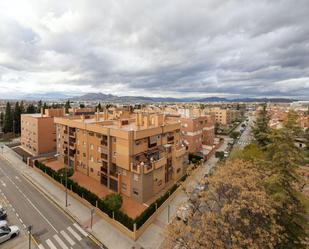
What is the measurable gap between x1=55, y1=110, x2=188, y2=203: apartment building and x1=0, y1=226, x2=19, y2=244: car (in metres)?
12.2

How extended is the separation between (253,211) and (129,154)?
17156 millimetres

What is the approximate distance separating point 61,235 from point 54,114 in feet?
116

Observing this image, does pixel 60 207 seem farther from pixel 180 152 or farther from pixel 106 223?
pixel 180 152

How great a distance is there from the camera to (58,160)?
41.9 m

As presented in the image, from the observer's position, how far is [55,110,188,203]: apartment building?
2598 cm

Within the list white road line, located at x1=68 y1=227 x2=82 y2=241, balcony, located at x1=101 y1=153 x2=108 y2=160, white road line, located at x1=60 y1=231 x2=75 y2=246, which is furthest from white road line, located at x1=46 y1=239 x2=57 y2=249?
balcony, located at x1=101 y1=153 x2=108 y2=160

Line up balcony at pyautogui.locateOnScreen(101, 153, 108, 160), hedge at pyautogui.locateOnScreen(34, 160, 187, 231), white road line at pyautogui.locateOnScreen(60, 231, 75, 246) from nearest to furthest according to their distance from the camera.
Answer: white road line at pyautogui.locateOnScreen(60, 231, 75, 246)
hedge at pyautogui.locateOnScreen(34, 160, 187, 231)
balcony at pyautogui.locateOnScreen(101, 153, 108, 160)

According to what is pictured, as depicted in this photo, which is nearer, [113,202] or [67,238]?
[67,238]

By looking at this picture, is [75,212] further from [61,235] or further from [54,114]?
[54,114]

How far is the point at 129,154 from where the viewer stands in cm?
2562

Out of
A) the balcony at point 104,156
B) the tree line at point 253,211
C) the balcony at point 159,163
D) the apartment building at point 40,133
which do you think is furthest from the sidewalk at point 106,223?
the apartment building at point 40,133

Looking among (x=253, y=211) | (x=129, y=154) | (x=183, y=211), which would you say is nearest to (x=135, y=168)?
(x=129, y=154)

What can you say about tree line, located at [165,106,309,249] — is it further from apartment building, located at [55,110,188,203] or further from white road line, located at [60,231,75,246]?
apartment building, located at [55,110,188,203]

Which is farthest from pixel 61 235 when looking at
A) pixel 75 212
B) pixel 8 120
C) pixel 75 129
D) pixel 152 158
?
pixel 8 120
